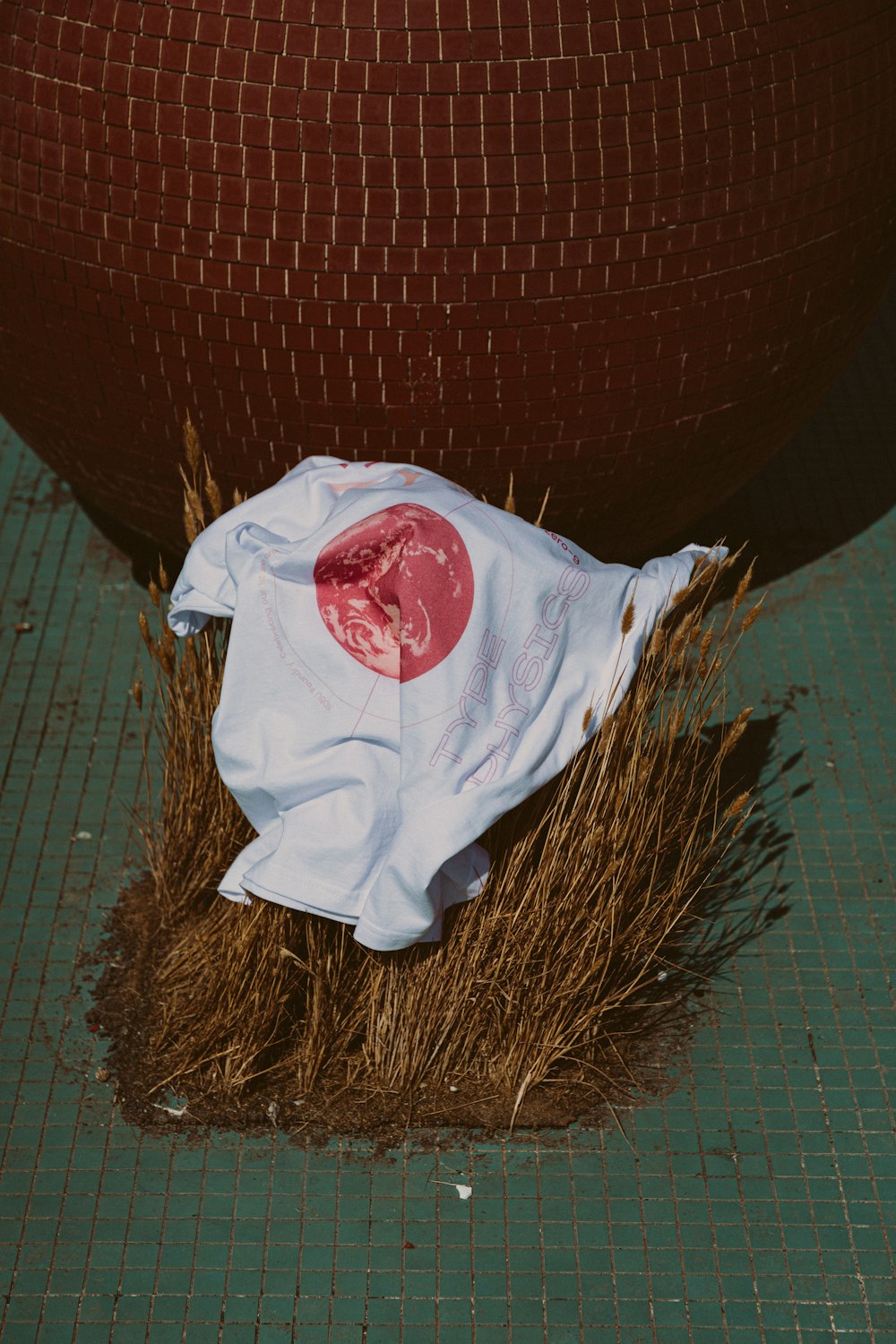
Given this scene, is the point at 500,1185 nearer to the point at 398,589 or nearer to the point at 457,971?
the point at 457,971

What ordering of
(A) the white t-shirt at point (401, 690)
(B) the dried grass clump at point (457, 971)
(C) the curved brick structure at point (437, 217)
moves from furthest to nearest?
(C) the curved brick structure at point (437, 217) < (B) the dried grass clump at point (457, 971) < (A) the white t-shirt at point (401, 690)

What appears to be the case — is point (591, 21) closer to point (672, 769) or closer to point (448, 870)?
point (672, 769)

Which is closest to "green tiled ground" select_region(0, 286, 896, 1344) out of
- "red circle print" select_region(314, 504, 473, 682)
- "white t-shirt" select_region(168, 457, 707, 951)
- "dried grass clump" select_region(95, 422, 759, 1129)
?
"dried grass clump" select_region(95, 422, 759, 1129)

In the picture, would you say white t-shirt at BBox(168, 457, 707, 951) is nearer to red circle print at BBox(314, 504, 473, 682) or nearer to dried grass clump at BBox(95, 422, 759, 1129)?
red circle print at BBox(314, 504, 473, 682)

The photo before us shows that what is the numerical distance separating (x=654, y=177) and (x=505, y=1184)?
8.76 feet

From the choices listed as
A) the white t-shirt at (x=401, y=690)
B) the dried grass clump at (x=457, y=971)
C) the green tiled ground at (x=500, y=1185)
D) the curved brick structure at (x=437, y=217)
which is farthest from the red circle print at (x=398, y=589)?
the green tiled ground at (x=500, y=1185)

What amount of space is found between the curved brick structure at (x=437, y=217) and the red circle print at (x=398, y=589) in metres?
0.80

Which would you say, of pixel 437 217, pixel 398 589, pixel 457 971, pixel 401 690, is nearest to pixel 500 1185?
pixel 457 971

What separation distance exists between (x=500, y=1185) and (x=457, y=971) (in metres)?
0.55

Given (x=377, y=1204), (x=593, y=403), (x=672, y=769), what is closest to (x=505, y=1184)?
(x=377, y=1204)

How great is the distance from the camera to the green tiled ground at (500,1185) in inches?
139

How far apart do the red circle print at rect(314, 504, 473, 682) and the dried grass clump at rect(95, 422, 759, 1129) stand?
1.24ft

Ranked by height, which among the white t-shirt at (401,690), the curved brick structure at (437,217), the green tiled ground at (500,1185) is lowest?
the green tiled ground at (500,1185)

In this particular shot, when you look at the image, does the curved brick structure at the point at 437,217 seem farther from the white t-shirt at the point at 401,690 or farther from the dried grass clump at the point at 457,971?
the white t-shirt at the point at 401,690
